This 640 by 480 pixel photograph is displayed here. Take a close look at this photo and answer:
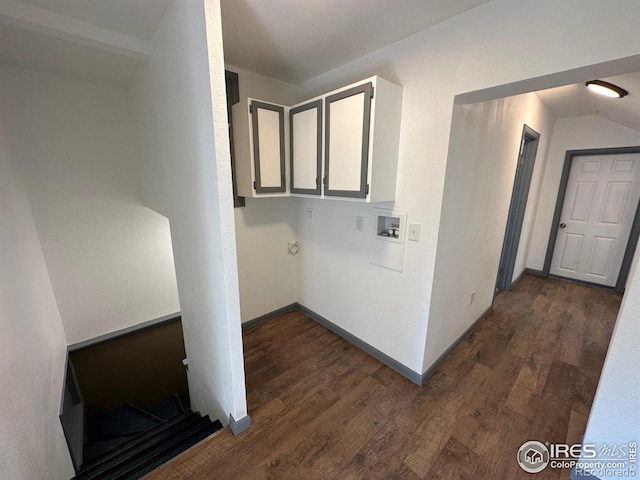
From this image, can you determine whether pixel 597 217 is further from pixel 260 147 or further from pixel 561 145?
pixel 260 147

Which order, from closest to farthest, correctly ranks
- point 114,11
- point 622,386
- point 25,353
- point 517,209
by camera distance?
1. point 622,386
2. point 114,11
3. point 25,353
4. point 517,209

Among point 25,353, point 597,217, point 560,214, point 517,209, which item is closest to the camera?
point 25,353

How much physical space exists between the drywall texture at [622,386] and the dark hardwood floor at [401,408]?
1.29 ft

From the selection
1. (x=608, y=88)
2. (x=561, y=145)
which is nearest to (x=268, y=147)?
(x=608, y=88)

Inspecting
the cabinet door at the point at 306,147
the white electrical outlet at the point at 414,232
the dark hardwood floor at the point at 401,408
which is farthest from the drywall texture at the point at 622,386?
the cabinet door at the point at 306,147

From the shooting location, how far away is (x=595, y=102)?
2.77 metres

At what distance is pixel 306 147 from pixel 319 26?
0.75 m

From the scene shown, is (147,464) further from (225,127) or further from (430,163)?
(430,163)

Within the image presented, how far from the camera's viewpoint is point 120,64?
76.7 inches

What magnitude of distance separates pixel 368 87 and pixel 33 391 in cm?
266

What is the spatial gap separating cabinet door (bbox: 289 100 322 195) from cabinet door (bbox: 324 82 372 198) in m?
0.10

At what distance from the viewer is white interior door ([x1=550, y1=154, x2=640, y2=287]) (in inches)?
132

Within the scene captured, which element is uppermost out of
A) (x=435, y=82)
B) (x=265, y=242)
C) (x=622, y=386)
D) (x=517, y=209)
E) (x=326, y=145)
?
(x=435, y=82)

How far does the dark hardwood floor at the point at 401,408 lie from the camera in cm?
142
